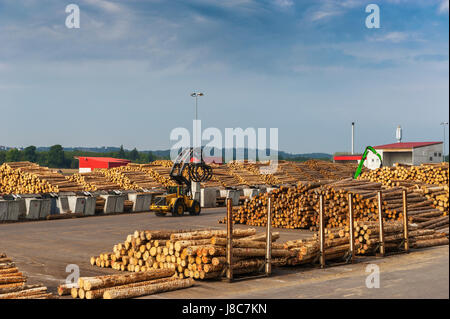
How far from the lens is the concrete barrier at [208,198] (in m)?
37.3

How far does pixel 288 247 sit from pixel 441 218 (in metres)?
10.2

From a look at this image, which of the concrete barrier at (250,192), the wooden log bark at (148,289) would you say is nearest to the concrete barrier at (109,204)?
the concrete barrier at (250,192)

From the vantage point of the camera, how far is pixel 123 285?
37.3 feet

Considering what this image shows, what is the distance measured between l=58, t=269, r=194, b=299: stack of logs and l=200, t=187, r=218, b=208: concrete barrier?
2493cm

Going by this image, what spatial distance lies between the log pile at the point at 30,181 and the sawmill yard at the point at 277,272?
11884 mm

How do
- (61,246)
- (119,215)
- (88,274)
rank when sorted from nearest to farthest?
1. (88,274)
2. (61,246)
3. (119,215)

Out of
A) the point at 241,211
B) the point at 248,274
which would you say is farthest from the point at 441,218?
the point at 248,274

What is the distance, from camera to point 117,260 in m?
14.3

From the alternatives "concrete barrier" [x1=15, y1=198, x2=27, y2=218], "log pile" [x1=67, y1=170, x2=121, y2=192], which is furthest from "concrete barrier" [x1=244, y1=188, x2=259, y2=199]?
"concrete barrier" [x1=15, y1=198, x2=27, y2=218]

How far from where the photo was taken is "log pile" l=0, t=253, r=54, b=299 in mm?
10328

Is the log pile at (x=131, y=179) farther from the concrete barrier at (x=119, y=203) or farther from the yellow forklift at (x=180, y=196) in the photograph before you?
the yellow forklift at (x=180, y=196)

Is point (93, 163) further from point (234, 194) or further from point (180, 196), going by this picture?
point (180, 196)

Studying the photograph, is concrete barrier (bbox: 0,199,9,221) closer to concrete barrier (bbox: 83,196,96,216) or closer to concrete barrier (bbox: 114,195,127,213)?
concrete barrier (bbox: 83,196,96,216)
